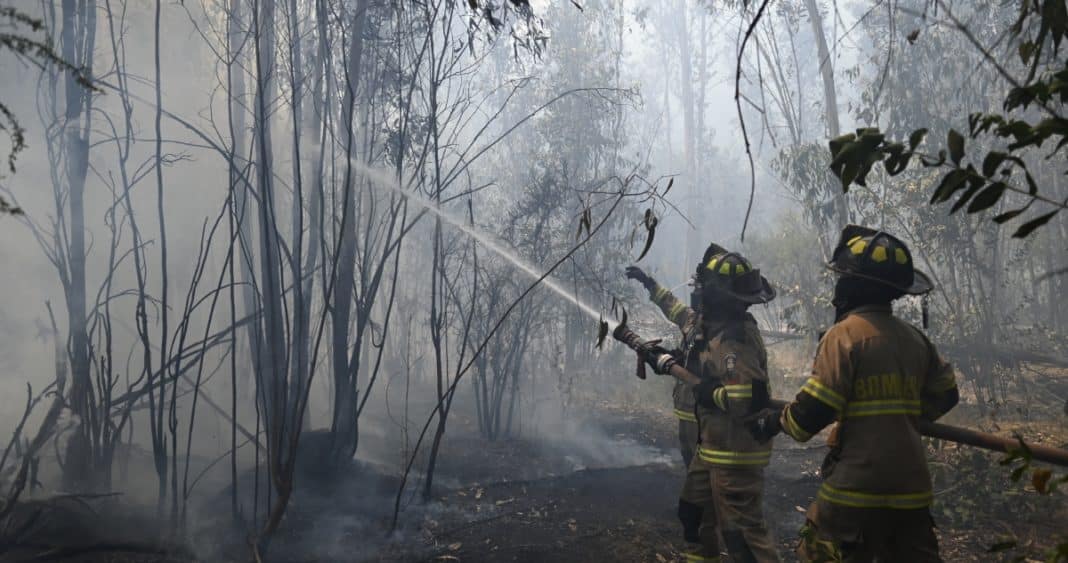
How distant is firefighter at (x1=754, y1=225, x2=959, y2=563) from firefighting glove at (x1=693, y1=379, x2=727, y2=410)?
0.61 meters

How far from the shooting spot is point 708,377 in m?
3.48

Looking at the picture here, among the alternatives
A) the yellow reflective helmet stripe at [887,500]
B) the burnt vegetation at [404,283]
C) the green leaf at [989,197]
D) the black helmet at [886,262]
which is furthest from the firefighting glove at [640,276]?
the green leaf at [989,197]

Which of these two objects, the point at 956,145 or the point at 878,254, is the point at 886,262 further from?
the point at 956,145

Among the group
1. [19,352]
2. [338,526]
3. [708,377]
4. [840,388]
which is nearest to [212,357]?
[19,352]

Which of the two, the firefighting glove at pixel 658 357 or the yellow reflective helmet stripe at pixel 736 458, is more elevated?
the firefighting glove at pixel 658 357

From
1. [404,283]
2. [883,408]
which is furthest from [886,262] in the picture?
[404,283]

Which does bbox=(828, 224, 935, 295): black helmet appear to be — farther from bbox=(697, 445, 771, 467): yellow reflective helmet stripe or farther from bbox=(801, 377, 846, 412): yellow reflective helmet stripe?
bbox=(697, 445, 771, 467): yellow reflective helmet stripe

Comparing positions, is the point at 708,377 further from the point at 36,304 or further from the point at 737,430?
the point at 36,304

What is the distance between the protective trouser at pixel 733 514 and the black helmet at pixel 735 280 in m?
0.93

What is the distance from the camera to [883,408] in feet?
8.32

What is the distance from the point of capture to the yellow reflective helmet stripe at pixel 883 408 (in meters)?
2.54

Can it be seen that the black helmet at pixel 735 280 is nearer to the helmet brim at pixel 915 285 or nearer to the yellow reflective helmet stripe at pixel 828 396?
the helmet brim at pixel 915 285

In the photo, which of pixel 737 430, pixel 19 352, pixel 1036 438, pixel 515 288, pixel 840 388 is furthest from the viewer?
pixel 19 352

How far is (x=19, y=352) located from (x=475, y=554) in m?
10.8
